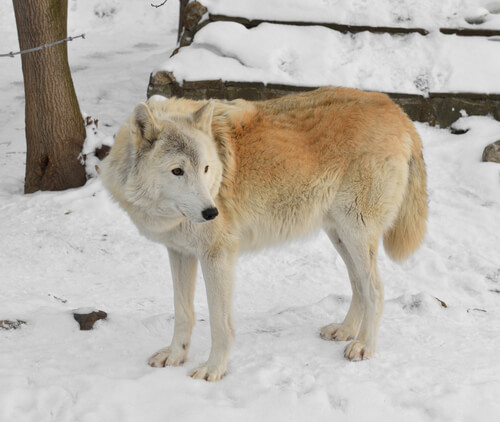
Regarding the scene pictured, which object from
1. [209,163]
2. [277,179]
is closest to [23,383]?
[209,163]

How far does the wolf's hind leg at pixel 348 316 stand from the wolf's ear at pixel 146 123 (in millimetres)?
1690

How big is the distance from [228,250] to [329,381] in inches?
42.6

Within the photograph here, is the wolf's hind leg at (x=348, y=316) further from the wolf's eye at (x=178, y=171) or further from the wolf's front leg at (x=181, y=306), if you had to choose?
the wolf's eye at (x=178, y=171)

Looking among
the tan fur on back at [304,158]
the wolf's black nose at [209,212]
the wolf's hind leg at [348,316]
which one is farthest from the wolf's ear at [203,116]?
the wolf's hind leg at [348,316]

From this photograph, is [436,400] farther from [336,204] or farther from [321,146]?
[321,146]

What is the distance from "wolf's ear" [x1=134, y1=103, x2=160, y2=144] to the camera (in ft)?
11.5

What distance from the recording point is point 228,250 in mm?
3881

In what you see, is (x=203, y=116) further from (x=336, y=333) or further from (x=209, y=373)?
(x=336, y=333)

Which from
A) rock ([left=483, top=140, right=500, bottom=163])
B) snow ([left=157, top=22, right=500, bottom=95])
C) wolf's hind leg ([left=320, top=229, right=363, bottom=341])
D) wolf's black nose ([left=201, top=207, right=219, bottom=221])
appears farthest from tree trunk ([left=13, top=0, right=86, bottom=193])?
rock ([left=483, top=140, right=500, bottom=163])

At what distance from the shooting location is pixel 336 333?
4.55m

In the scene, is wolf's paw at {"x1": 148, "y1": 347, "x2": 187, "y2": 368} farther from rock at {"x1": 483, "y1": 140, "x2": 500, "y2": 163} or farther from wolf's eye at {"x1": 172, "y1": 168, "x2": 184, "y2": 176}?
rock at {"x1": 483, "y1": 140, "x2": 500, "y2": 163}

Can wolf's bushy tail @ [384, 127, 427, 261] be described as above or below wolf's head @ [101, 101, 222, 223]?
Answer: below

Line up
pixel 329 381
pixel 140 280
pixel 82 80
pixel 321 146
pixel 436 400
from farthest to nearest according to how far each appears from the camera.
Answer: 1. pixel 82 80
2. pixel 140 280
3. pixel 321 146
4. pixel 329 381
5. pixel 436 400

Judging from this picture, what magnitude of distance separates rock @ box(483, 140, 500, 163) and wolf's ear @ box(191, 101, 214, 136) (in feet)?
16.5
